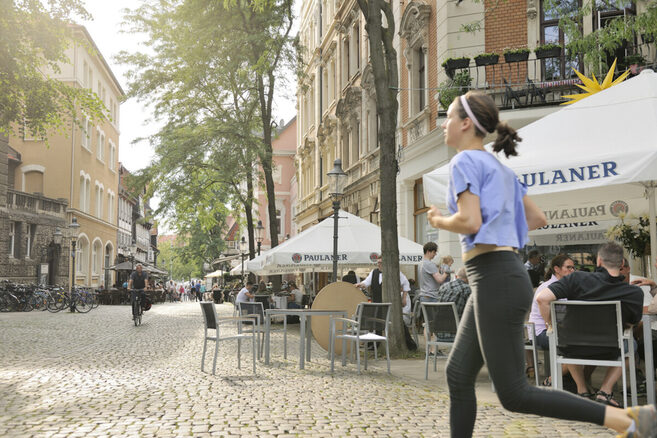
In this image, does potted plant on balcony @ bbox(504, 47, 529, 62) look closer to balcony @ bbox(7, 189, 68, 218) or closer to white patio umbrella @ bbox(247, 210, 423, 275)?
white patio umbrella @ bbox(247, 210, 423, 275)

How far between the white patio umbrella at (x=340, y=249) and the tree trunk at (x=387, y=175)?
102 inches

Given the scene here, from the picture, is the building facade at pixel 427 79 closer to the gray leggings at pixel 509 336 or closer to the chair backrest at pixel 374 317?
the chair backrest at pixel 374 317

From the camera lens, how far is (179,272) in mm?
133500

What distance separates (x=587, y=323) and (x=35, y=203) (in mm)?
36606

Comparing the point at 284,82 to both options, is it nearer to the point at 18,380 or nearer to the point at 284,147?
the point at 18,380

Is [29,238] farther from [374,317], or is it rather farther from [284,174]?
[374,317]

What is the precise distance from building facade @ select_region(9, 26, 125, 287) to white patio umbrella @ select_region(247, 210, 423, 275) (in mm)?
26452

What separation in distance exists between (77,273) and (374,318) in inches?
1582

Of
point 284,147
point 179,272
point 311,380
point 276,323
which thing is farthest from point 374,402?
point 179,272

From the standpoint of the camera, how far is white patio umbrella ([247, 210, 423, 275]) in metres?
13.9

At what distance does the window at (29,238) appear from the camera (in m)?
36.6

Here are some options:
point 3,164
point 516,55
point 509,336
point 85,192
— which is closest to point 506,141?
point 509,336

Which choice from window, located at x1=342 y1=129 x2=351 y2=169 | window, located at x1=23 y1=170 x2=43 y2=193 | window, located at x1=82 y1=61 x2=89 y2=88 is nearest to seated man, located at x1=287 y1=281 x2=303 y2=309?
window, located at x1=342 y1=129 x2=351 y2=169

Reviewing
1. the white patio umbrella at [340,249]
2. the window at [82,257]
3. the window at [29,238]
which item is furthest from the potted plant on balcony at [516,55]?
the window at [82,257]
